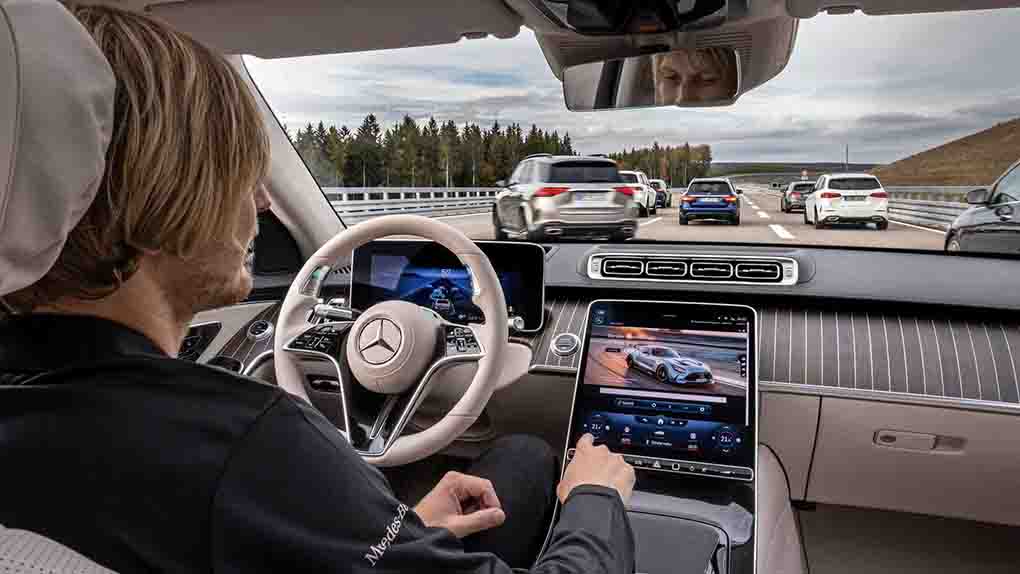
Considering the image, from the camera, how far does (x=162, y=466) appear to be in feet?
2.44

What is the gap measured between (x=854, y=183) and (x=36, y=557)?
433 cm

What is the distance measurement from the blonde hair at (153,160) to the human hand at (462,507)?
819 mm

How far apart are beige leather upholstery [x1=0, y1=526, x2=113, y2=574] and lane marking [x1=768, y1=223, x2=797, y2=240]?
2873mm

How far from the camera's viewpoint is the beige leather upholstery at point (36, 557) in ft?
2.22

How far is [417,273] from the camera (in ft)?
8.59

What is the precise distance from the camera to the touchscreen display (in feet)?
8.43

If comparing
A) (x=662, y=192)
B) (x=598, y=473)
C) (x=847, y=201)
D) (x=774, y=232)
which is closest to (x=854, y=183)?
(x=847, y=201)

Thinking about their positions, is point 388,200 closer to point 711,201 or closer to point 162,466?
point 711,201

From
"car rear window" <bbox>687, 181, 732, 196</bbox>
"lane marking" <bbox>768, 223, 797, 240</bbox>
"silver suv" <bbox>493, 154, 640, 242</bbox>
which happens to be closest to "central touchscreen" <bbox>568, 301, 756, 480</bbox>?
"lane marking" <bbox>768, 223, 797, 240</bbox>

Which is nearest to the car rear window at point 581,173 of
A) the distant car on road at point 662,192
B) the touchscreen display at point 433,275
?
the distant car on road at point 662,192

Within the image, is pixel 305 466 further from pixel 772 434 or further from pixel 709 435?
pixel 772 434

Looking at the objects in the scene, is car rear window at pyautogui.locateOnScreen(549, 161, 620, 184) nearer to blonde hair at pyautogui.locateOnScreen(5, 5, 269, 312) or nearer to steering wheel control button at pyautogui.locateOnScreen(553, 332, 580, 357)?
steering wheel control button at pyautogui.locateOnScreen(553, 332, 580, 357)

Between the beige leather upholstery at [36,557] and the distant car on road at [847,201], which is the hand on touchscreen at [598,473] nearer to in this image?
the beige leather upholstery at [36,557]

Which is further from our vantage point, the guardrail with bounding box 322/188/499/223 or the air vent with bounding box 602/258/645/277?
the guardrail with bounding box 322/188/499/223
